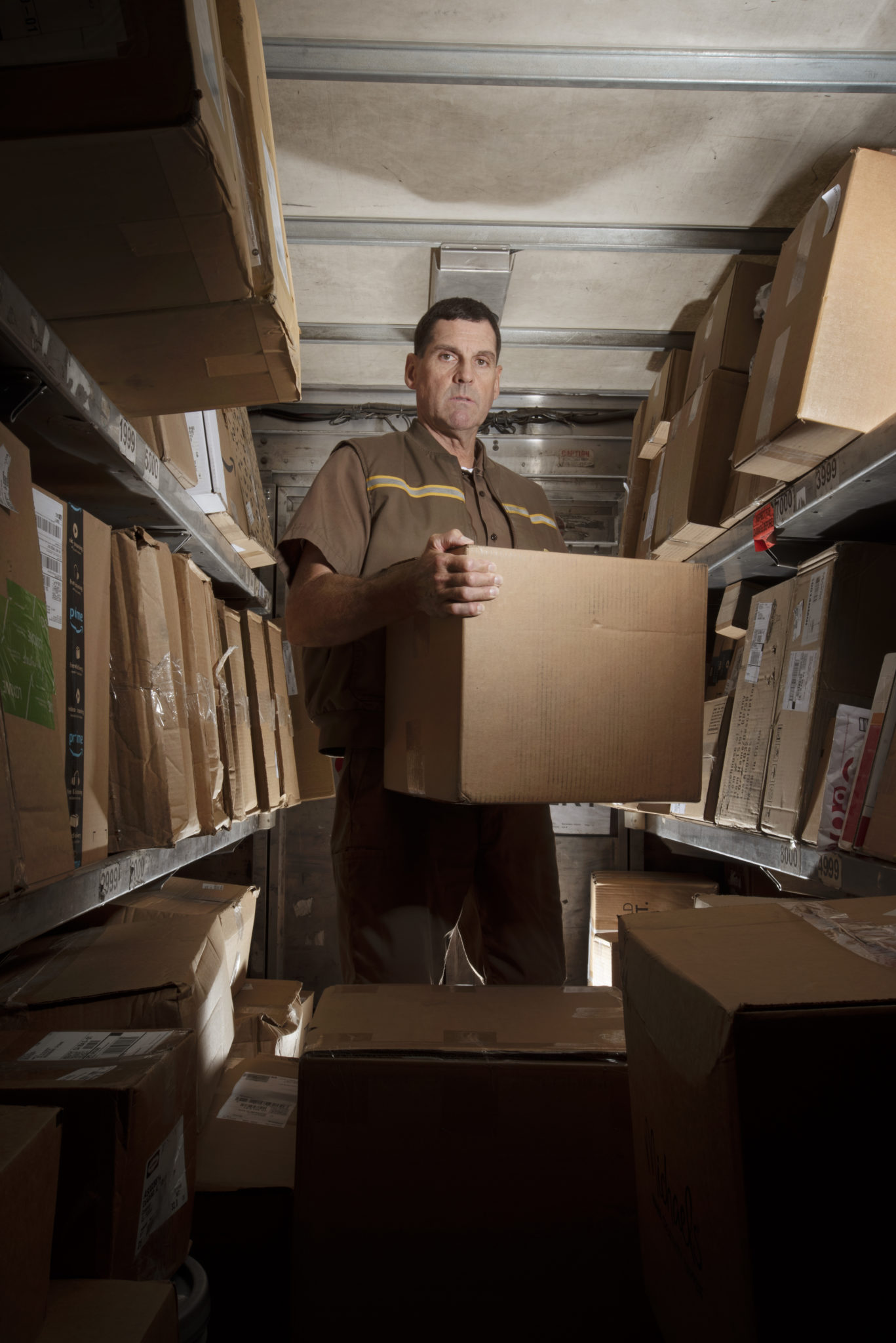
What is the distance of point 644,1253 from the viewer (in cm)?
70

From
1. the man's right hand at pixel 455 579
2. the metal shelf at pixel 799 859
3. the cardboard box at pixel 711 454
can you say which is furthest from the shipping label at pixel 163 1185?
the cardboard box at pixel 711 454

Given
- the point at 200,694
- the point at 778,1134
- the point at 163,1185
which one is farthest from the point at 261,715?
the point at 778,1134

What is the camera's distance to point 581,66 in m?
1.43

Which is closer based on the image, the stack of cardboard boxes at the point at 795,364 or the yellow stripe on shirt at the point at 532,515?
the stack of cardboard boxes at the point at 795,364

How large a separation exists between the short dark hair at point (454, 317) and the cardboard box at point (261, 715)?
920 millimetres

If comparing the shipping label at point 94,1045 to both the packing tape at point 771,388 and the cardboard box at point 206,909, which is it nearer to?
the cardboard box at point 206,909

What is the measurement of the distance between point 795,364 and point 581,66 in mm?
744

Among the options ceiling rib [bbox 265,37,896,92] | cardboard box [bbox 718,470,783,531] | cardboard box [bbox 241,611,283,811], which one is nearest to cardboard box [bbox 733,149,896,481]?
cardboard box [bbox 718,470,783,531]

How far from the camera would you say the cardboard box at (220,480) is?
5.59ft

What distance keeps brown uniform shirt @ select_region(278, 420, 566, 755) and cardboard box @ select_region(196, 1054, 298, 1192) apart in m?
0.56

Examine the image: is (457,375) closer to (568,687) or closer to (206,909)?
(568,687)

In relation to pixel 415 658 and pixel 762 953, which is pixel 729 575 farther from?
pixel 762 953

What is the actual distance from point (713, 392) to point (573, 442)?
50.2 inches

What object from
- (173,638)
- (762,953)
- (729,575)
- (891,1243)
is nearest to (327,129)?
(173,638)
